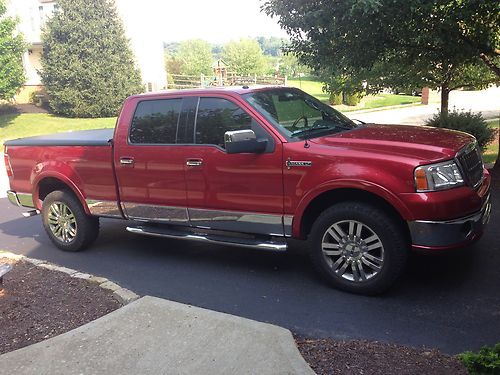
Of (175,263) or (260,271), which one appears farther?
(175,263)

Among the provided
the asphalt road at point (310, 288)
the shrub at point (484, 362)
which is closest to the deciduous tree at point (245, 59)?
the asphalt road at point (310, 288)

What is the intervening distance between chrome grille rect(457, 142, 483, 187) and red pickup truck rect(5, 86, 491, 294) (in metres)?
0.02

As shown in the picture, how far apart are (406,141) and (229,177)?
172 cm

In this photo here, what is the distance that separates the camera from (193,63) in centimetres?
4822

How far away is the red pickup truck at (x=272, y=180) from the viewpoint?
13.5 ft

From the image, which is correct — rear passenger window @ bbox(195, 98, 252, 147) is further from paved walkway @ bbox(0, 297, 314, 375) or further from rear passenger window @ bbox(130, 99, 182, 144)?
paved walkway @ bbox(0, 297, 314, 375)

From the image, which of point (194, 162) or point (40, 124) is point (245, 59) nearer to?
point (40, 124)

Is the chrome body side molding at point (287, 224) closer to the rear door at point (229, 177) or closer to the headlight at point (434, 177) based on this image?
the rear door at point (229, 177)

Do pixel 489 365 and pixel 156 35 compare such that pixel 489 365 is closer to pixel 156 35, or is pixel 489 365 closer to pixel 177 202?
pixel 177 202

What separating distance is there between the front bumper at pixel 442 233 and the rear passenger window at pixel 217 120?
1.87 m

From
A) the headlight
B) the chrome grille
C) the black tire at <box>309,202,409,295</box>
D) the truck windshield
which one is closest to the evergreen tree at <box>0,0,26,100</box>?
the truck windshield

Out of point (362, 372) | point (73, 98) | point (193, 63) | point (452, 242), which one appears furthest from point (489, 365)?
point (193, 63)

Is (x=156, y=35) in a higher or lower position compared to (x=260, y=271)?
higher

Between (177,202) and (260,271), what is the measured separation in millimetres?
1168
